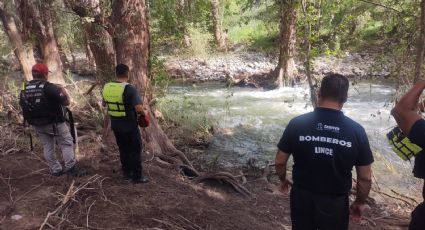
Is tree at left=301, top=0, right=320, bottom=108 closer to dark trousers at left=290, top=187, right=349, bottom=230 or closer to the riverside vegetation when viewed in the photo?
the riverside vegetation

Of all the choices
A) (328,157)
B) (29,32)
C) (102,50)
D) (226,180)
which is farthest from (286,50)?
(328,157)

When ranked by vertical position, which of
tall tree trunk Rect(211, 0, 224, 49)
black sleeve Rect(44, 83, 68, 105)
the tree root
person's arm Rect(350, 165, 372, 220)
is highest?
tall tree trunk Rect(211, 0, 224, 49)

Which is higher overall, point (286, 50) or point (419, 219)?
point (286, 50)

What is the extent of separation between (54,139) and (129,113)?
1229mm

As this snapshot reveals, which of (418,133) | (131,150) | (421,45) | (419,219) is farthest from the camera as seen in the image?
(421,45)

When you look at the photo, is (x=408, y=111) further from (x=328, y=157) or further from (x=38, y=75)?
(x=38, y=75)

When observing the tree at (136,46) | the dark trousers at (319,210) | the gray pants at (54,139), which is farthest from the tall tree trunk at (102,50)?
the dark trousers at (319,210)

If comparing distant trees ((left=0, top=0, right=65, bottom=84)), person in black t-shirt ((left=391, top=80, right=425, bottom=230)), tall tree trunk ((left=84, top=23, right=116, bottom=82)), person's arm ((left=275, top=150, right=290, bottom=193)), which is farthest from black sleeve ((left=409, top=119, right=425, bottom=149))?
distant trees ((left=0, top=0, right=65, bottom=84))

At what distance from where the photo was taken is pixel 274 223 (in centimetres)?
561

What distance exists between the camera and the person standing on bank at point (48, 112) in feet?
17.3

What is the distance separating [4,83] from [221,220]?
28.6 ft

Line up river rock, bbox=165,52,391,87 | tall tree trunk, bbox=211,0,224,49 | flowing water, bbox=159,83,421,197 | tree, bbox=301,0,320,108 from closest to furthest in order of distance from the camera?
tree, bbox=301,0,320,108 < flowing water, bbox=159,83,421,197 < river rock, bbox=165,52,391,87 < tall tree trunk, bbox=211,0,224,49

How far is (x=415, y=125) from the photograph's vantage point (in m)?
2.79

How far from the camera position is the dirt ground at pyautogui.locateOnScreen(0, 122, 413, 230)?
4430mm
